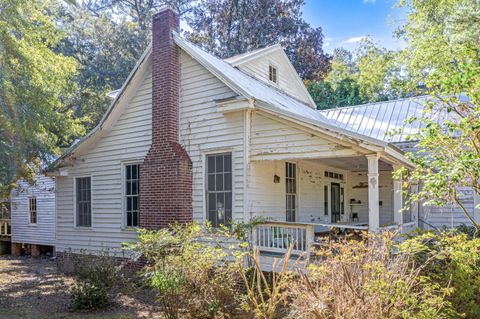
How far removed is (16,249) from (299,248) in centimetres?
1536

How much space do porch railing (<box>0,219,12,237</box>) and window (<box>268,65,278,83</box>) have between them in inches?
560

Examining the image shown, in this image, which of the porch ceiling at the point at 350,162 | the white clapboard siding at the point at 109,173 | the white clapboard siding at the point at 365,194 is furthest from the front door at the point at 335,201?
the white clapboard siding at the point at 109,173

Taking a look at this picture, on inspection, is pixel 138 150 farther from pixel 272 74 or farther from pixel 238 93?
pixel 272 74

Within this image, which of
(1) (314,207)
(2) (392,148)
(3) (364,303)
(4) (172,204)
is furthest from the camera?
(1) (314,207)

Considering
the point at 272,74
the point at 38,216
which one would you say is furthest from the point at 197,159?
the point at 38,216

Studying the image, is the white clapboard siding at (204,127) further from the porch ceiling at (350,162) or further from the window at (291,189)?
the porch ceiling at (350,162)

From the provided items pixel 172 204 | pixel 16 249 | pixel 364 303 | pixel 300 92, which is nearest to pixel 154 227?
pixel 172 204

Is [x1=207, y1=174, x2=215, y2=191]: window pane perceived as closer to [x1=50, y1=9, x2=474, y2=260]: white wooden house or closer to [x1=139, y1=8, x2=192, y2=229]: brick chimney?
[x1=50, y1=9, x2=474, y2=260]: white wooden house

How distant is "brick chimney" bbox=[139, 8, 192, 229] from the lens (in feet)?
32.0

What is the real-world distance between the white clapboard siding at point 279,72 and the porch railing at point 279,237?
6.62 m

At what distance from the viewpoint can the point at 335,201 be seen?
574 inches

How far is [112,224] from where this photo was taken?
1162 centimetres

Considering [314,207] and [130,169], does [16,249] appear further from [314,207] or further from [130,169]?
[314,207]

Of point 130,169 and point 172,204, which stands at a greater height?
point 130,169
